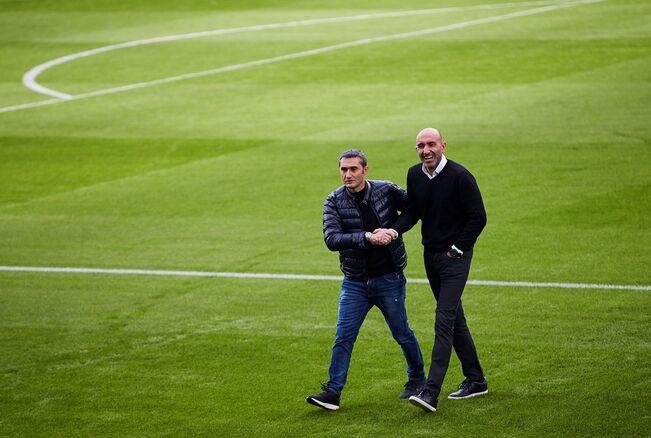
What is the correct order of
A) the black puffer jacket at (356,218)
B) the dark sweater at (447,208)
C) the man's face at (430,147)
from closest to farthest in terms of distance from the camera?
the man's face at (430,147) < the dark sweater at (447,208) < the black puffer jacket at (356,218)

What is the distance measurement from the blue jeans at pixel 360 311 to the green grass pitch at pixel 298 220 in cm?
45

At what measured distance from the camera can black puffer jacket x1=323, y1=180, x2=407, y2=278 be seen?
10.7m

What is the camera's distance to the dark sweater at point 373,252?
423 inches

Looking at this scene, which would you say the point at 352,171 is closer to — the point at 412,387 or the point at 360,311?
the point at 360,311

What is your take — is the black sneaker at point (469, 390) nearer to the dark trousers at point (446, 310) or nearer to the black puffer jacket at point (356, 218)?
the dark trousers at point (446, 310)

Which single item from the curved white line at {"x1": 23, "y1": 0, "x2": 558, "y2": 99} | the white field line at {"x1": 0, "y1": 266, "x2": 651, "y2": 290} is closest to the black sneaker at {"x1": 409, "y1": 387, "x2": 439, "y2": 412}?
the white field line at {"x1": 0, "y1": 266, "x2": 651, "y2": 290}

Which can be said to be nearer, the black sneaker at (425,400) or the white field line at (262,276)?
the black sneaker at (425,400)

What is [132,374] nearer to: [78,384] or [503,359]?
[78,384]

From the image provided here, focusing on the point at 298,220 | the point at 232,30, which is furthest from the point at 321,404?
the point at 232,30

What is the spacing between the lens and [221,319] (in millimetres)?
14070

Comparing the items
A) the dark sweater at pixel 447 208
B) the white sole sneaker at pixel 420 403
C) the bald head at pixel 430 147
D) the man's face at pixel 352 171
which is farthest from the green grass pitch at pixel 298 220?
the bald head at pixel 430 147

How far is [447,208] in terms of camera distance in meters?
10.6

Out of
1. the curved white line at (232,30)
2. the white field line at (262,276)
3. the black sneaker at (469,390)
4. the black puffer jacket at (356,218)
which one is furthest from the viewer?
the curved white line at (232,30)

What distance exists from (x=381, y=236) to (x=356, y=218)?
0.46m
